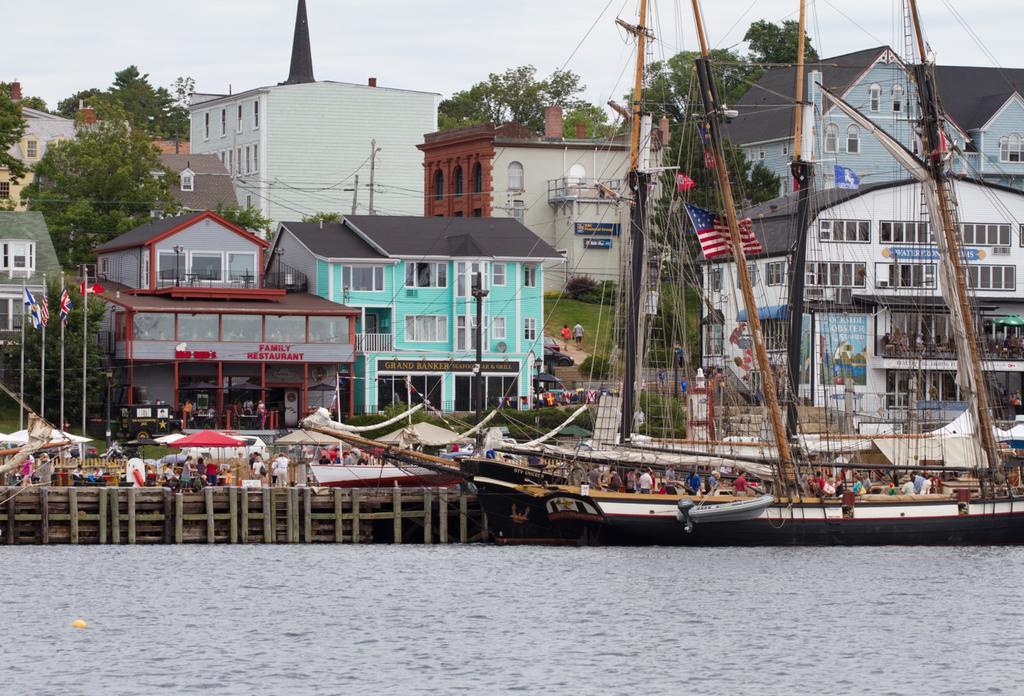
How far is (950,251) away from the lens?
215ft

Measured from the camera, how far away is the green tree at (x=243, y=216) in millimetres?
120188

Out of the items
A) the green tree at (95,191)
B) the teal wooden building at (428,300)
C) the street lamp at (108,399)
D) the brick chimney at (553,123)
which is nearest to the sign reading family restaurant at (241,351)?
the street lamp at (108,399)

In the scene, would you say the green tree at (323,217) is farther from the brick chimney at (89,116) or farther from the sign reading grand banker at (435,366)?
the sign reading grand banker at (435,366)

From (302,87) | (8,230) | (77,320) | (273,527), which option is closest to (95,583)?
(273,527)

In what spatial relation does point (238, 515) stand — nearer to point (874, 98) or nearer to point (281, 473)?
point (281, 473)

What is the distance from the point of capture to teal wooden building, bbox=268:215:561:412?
9956cm

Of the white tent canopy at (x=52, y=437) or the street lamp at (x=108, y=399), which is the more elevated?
the street lamp at (x=108, y=399)

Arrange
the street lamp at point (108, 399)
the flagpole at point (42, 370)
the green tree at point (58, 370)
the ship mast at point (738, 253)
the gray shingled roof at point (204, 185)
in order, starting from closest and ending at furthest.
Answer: the ship mast at point (738, 253), the flagpole at point (42, 370), the street lamp at point (108, 399), the green tree at point (58, 370), the gray shingled roof at point (204, 185)

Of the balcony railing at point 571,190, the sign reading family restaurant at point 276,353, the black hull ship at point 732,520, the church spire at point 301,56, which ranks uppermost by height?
the church spire at point 301,56

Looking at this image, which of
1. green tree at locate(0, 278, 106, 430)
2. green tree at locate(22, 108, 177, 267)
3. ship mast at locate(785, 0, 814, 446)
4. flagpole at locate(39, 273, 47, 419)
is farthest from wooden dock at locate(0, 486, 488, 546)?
green tree at locate(22, 108, 177, 267)

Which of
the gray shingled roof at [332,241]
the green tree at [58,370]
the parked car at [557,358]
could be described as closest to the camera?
the green tree at [58,370]

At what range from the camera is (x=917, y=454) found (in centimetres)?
6762

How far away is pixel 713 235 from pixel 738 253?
157cm

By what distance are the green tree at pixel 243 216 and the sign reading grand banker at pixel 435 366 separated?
23.2 m
